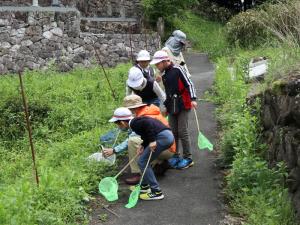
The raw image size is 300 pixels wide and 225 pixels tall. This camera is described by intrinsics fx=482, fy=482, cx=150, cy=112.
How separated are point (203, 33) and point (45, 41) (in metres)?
9.79

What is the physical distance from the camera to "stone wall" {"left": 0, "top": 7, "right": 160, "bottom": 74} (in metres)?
14.4

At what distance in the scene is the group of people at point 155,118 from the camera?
5.63m

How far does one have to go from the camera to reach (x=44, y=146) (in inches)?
332

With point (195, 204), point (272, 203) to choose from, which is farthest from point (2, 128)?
point (272, 203)

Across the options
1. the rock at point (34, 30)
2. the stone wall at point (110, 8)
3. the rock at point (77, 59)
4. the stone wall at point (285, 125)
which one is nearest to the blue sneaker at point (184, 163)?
the stone wall at point (285, 125)

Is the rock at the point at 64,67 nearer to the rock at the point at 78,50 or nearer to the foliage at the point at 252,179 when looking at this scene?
the rock at the point at 78,50

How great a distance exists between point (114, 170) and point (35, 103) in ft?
13.7

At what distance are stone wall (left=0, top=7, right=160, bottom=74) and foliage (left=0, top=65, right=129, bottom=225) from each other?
0.81 m

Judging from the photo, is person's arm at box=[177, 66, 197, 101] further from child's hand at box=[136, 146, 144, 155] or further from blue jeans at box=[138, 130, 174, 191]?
child's hand at box=[136, 146, 144, 155]

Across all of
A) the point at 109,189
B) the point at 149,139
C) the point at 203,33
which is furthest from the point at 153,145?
the point at 203,33

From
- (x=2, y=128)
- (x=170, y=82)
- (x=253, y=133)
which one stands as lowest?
(x=2, y=128)

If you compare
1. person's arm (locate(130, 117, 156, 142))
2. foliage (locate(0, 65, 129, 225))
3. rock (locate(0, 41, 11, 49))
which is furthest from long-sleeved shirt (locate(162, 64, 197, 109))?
rock (locate(0, 41, 11, 49))

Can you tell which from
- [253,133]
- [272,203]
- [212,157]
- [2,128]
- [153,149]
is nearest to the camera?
[272,203]

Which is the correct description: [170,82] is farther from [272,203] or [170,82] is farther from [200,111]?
[200,111]
